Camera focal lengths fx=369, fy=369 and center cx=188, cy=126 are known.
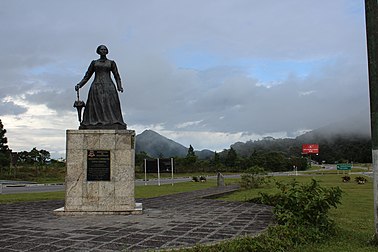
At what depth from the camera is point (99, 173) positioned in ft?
28.9

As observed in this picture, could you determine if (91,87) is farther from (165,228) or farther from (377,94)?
(377,94)

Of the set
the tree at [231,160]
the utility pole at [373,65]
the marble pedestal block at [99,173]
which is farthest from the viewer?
the tree at [231,160]

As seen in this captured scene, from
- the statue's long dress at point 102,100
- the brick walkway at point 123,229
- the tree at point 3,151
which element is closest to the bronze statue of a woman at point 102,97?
the statue's long dress at point 102,100

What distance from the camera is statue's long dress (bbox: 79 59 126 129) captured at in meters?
9.12

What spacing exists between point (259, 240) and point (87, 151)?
507 centimetres

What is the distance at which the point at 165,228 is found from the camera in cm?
652

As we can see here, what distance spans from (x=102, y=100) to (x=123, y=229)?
388 centimetres

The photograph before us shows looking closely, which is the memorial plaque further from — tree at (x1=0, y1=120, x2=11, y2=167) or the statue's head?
tree at (x1=0, y1=120, x2=11, y2=167)

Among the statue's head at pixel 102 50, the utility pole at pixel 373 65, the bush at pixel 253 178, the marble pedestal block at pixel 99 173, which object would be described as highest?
the statue's head at pixel 102 50

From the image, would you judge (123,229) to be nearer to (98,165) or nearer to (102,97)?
(98,165)

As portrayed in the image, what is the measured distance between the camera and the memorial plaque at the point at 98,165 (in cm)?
880

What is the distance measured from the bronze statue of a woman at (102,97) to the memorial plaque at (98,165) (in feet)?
2.20

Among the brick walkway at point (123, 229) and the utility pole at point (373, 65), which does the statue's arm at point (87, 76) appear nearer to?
the brick walkway at point (123, 229)

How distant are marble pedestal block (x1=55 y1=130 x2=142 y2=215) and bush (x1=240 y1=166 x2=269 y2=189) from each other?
1192 cm
